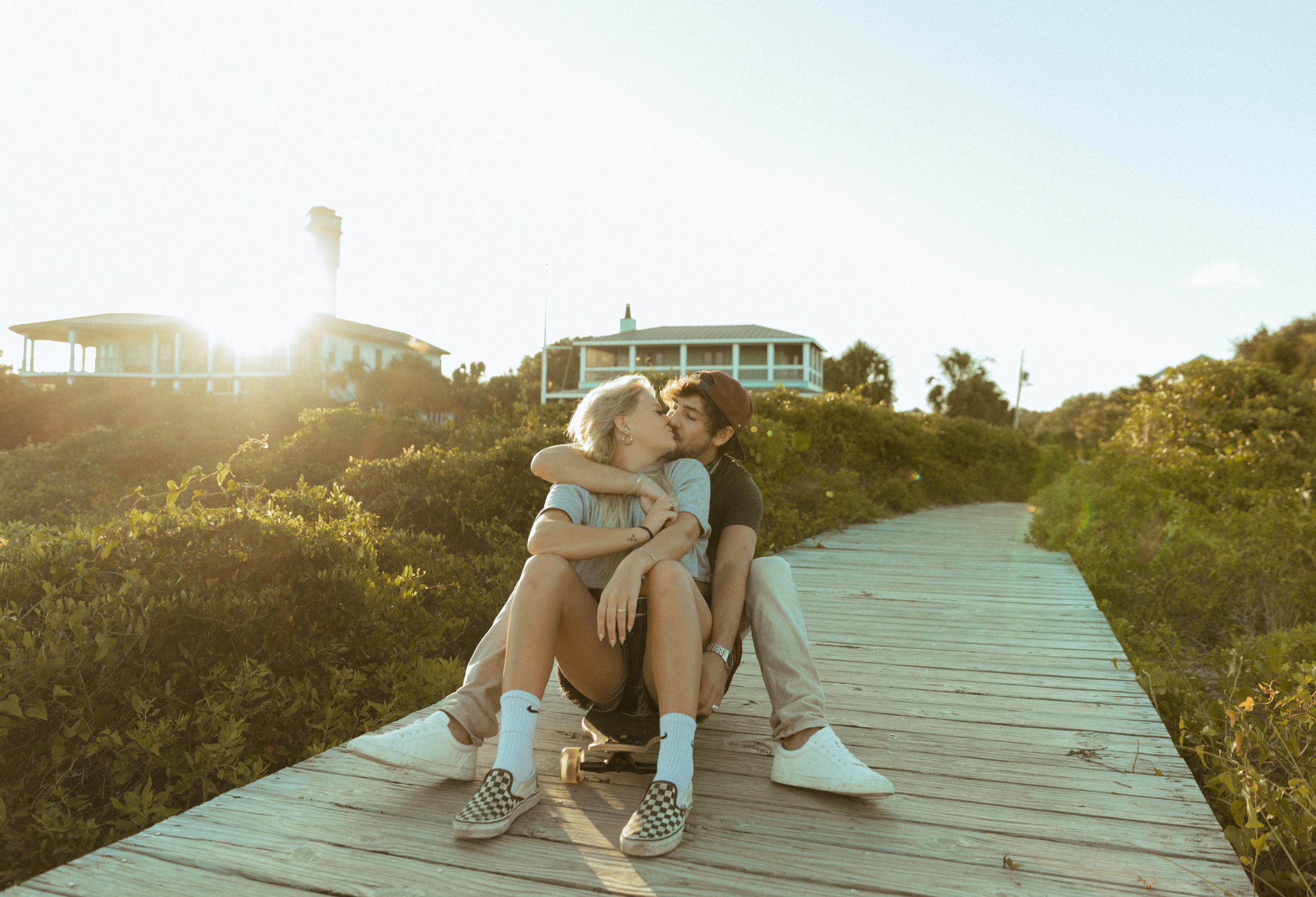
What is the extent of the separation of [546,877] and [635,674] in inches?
28.3

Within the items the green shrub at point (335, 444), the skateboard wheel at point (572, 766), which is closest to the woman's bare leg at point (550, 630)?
the skateboard wheel at point (572, 766)

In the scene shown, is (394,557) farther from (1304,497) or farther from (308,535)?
(1304,497)

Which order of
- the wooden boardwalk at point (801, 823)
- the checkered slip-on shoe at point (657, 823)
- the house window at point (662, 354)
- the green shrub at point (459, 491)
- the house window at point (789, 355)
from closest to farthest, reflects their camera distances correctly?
the wooden boardwalk at point (801, 823), the checkered slip-on shoe at point (657, 823), the green shrub at point (459, 491), the house window at point (789, 355), the house window at point (662, 354)

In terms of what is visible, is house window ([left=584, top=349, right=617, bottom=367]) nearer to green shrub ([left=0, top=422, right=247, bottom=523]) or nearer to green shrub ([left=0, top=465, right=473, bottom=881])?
green shrub ([left=0, top=422, right=247, bottom=523])

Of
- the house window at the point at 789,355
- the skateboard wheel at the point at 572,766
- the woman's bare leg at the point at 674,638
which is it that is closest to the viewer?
the woman's bare leg at the point at 674,638

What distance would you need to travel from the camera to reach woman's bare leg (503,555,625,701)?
2.16m

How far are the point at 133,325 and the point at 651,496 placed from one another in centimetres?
4360

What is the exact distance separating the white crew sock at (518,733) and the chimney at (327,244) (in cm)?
4116

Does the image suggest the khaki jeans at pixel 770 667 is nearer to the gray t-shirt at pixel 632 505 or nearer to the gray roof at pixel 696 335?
the gray t-shirt at pixel 632 505

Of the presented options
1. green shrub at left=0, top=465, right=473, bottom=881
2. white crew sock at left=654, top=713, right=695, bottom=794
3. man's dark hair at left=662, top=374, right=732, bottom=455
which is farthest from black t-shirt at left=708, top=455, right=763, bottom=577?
green shrub at left=0, top=465, right=473, bottom=881

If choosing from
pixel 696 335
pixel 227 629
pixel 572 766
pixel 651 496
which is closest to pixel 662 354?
pixel 696 335

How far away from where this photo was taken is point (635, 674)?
2436 mm

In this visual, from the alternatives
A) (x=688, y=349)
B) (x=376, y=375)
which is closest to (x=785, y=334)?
(x=688, y=349)

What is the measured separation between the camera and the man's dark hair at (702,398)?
9.10ft
